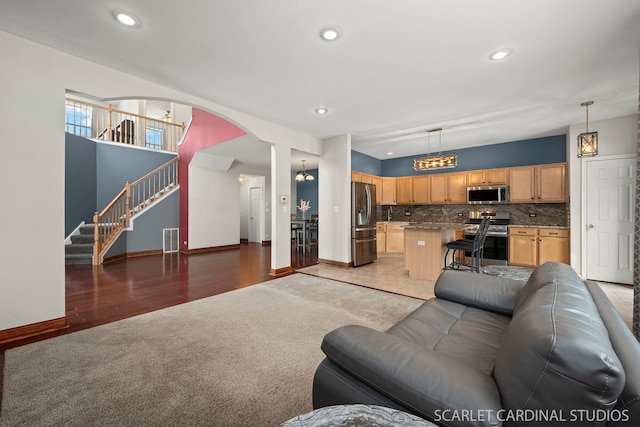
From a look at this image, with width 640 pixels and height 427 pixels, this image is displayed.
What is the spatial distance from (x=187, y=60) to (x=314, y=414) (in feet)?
10.8

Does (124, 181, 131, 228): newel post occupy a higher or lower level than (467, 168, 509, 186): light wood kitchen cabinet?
lower

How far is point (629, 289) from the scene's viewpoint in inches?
163

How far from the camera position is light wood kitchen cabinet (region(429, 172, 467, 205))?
6.49m

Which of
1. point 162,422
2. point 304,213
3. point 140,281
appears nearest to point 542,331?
point 162,422

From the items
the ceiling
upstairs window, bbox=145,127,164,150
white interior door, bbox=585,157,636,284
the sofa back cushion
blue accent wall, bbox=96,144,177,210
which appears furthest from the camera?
upstairs window, bbox=145,127,164,150

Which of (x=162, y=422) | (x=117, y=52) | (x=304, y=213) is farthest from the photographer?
(x=304, y=213)

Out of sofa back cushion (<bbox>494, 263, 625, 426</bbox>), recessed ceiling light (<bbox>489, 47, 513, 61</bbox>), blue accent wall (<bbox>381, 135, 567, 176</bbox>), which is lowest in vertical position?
sofa back cushion (<bbox>494, 263, 625, 426</bbox>)

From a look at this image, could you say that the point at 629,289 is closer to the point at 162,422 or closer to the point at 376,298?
the point at 376,298

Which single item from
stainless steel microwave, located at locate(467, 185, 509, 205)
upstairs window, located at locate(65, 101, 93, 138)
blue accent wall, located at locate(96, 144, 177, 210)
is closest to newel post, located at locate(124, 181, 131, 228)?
blue accent wall, located at locate(96, 144, 177, 210)

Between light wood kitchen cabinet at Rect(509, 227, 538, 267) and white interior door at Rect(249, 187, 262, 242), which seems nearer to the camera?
light wood kitchen cabinet at Rect(509, 227, 538, 267)

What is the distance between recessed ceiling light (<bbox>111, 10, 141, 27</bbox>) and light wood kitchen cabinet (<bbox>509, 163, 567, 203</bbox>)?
22.4 feet

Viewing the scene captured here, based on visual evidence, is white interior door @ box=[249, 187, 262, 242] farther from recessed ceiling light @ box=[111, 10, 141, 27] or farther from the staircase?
recessed ceiling light @ box=[111, 10, 141, 27]

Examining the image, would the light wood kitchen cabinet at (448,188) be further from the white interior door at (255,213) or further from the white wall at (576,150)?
Answer: the white interior door at (255,213)

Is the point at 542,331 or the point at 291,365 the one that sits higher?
the point at 542,331
